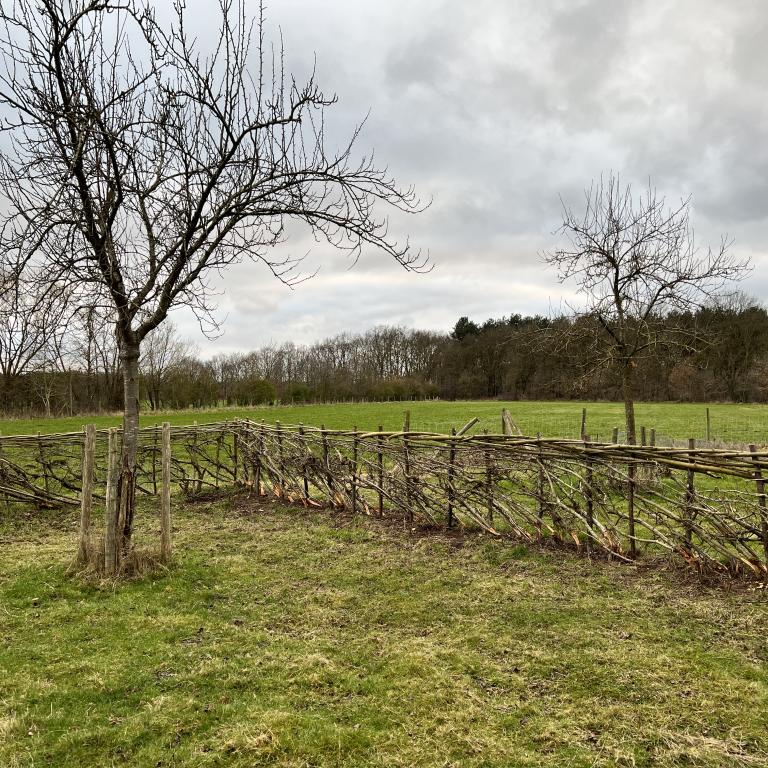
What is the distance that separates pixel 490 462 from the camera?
608 cm

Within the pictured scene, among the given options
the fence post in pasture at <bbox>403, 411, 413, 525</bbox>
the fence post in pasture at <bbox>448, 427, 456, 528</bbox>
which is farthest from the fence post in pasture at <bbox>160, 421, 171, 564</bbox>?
the fence post in pasture at <bbox>448, 427, 456, 528</bbox>

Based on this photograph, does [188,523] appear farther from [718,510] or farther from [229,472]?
[718,510]

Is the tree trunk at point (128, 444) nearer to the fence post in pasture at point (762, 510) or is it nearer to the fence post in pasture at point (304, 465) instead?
the fence post in pasture at point (304, 465)

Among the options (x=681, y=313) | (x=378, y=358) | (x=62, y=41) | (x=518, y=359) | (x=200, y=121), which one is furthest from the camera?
(x=378, y=358)

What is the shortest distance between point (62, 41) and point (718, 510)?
6800 mm

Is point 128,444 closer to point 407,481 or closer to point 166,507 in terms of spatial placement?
point 166,507

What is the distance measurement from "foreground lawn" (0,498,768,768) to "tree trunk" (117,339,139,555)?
0.58 m

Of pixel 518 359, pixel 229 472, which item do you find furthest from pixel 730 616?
pixel 518 359

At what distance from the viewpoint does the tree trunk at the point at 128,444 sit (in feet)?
15.6

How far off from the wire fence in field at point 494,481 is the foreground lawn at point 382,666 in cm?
49

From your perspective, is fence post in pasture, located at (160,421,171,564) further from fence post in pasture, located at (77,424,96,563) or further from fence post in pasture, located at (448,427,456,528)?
fence post in pasture, located at (448,427,456,528)

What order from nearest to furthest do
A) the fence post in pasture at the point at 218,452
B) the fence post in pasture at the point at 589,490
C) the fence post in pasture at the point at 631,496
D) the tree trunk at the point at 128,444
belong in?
1. the tree trunk at the point at 128,444
2. the fence post in pasture at the point at 631,496
3. the fence post in pasture at the point at 589,490
4. the fence post in pasture at the point at 218,452

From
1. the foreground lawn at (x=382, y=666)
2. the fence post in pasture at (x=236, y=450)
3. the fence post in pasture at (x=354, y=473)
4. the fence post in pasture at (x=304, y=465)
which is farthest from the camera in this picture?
the fence post in pasture at (x=236, y=450)

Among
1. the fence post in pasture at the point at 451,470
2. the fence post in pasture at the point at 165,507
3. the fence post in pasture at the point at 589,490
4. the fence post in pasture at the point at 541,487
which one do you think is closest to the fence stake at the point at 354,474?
the fence post in pasture at the point at 451,470
